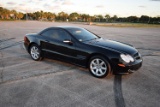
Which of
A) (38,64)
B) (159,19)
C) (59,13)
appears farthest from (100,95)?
(59,13)

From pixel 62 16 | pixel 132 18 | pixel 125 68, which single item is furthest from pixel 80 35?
pixel 62 16

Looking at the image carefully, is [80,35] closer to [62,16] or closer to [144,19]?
[144,19]

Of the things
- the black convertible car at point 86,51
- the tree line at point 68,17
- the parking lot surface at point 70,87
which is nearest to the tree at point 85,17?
the tree line at point 68,17

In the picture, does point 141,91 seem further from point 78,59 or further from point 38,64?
point 38,64

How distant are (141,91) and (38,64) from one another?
3788 mm

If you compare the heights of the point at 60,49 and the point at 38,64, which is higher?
the point at 60,49

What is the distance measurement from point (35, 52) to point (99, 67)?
3005 millimetres

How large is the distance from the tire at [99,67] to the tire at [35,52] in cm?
250

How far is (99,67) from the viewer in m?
5.03

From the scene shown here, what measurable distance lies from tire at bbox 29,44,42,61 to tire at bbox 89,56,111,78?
250 centimetres

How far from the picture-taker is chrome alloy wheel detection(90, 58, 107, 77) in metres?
4.96

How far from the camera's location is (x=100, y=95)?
396 centimetres

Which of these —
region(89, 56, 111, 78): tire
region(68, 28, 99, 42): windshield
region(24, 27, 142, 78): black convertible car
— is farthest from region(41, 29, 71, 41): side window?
region(89, 56, 111, 78): tire

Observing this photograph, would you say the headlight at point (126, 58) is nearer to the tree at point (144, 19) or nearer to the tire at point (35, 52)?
the tire at point (35, 52)
